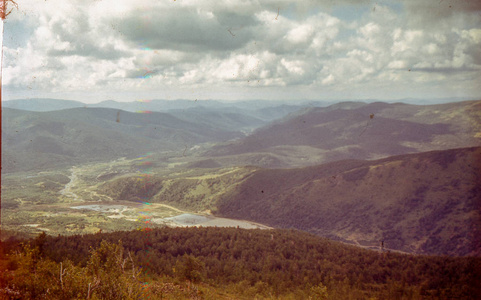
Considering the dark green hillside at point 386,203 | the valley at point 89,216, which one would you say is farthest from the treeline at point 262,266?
the dark green hillside at point 386,203

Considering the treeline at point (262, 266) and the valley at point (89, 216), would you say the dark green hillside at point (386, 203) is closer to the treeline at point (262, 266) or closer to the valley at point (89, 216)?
the valley at point (89, 216)

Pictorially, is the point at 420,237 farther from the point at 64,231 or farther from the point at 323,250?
A: the point at 64,231

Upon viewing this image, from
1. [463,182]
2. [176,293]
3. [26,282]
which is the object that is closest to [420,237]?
[463,182]

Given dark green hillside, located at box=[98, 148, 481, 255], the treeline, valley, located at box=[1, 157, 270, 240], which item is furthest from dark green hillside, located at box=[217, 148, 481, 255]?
the treeline

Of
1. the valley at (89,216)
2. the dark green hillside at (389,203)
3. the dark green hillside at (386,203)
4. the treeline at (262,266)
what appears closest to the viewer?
the treeline at (262,266)

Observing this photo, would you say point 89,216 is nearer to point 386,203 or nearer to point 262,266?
point 262,266

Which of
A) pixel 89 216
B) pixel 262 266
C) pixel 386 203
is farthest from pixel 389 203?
pixel 89 216
